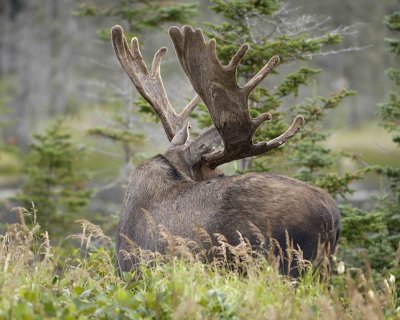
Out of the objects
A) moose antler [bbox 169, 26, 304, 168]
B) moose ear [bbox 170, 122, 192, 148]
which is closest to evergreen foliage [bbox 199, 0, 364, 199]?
moose ear [bbox 170, 122, 192, 148]

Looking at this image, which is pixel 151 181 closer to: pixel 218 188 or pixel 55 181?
pixel 218 188

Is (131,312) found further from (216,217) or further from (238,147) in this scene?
(238,147)

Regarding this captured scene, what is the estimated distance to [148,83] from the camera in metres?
8.36

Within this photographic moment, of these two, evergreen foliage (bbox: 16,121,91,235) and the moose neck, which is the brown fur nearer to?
the moose neck

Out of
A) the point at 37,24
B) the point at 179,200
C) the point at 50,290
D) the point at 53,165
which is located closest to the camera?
the point at 50,290

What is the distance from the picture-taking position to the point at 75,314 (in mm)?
4918

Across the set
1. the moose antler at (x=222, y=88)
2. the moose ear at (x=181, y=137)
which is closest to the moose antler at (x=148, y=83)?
the moose ear at (x=181, y=137)

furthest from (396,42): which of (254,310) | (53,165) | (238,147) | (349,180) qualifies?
(53,165)

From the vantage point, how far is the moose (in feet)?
20.4

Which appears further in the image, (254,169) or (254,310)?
(254,169)

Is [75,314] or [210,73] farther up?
[210,73]

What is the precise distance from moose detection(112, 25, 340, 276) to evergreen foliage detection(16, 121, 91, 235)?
8698 mm

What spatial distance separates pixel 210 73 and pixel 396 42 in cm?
418

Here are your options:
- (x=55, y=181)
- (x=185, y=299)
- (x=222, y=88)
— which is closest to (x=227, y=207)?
(x=222, y=88)
